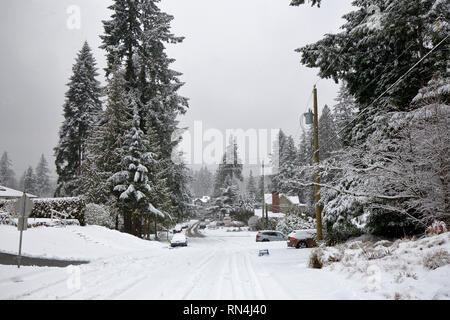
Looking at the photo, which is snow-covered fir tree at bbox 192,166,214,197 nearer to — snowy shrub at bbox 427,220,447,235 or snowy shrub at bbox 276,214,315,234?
snowy shrub at bbox 276,214,315,234

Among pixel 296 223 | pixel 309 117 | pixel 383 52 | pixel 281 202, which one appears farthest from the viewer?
pixel 281 202

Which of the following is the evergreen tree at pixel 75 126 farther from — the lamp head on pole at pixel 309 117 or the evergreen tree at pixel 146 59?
the lamp head on pole at pixel 309 117

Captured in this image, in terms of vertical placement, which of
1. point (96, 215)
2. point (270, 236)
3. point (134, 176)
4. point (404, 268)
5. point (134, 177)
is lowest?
point (270, 236)

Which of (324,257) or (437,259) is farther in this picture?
(324,257)

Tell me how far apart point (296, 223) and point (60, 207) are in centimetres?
2310

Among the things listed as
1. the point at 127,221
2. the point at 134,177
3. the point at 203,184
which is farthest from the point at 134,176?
the point at 203,184

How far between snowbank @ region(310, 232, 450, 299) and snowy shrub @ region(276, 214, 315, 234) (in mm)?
21766

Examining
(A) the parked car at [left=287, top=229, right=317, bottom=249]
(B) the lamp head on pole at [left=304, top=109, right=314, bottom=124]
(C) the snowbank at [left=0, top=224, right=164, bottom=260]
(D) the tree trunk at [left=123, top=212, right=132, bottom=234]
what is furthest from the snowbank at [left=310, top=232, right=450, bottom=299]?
(D) the tree trunk at [left=123, top=212, right=132, bottom=234]

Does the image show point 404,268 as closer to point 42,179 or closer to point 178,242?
point 178,242

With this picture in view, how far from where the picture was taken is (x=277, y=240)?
28.3 metres

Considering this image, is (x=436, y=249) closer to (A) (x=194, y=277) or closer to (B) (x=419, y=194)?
(B) (x=419, y=194)

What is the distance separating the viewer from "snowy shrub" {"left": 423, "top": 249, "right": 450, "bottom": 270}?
5.82m

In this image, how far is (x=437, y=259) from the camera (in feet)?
19.4
